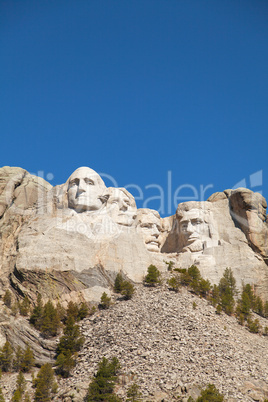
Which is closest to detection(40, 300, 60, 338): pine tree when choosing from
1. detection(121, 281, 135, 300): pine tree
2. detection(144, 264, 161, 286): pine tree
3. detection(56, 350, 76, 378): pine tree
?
detection(56, 350, 76, 378): pine tree

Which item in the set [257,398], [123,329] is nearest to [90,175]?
[123,329]

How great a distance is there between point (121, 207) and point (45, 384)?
16.9m

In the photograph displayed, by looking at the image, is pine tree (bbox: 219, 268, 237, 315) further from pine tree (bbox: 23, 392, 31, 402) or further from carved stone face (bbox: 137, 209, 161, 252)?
pine tree (bbox: 23, 392, 31, 402)

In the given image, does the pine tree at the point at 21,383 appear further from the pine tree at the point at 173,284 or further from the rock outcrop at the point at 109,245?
the pine tree at the point at 173,284

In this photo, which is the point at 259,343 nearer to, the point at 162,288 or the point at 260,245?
the point at 162,288

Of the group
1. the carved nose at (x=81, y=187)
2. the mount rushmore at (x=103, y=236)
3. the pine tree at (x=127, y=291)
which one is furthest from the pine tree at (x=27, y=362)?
the carved nose at (x=81, y=187)

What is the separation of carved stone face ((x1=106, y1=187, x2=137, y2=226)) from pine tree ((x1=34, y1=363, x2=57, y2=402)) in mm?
14368

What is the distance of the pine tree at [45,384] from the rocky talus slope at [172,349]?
47cm

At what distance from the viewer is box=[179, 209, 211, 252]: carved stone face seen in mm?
53469

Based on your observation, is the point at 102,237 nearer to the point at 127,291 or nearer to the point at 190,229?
the point at 127,291

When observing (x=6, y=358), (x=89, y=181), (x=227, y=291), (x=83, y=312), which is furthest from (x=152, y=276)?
(x=6, y=358)

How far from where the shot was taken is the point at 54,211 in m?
51.5

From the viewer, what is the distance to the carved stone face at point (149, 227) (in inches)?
2105

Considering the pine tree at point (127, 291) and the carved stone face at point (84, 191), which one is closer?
the pine tree at point (127, 291)
